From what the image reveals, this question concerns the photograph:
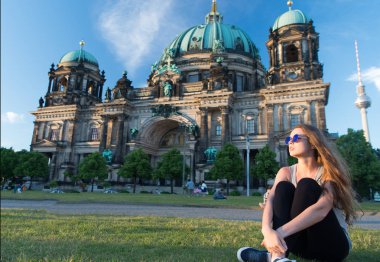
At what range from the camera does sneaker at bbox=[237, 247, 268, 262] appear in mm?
3160

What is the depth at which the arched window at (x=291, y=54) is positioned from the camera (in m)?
44.2

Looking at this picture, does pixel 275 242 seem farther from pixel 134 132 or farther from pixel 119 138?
pixel 119 138

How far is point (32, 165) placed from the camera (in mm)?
45719

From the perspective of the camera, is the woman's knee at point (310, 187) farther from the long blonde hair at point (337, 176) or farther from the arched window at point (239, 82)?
the arched window at point (239, 82)

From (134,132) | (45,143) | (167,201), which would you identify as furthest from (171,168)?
(45,143)

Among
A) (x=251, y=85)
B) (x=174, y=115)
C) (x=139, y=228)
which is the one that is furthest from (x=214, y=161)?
(x=139, y=228)

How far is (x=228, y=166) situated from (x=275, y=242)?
3309 cm

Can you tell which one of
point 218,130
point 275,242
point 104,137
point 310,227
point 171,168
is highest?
point 218,130

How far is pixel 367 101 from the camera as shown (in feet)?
229

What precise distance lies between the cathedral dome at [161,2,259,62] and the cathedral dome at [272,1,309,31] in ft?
36.5

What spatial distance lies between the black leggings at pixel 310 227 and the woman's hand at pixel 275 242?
25 centimetres

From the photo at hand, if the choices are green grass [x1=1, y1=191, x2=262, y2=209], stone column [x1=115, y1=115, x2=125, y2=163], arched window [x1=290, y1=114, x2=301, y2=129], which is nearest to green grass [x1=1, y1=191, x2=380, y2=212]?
green grass [x1=1, y1=191, x2=262, y2=209]

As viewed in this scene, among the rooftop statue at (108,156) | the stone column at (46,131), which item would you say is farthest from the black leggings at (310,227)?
the stone column at (46,131)

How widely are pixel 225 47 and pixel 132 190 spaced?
103 feet
